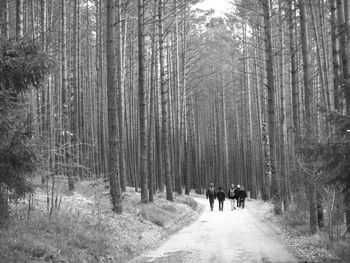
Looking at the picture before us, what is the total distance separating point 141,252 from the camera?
33.9 feet

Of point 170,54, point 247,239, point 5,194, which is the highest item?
point 170,54

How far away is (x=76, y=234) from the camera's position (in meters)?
9.03

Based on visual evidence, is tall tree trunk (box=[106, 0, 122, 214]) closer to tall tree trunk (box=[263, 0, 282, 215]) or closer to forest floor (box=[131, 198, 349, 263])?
forest floor (box=[131, 198, 349, 263])

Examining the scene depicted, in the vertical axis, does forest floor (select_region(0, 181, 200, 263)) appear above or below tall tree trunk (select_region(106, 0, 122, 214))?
below

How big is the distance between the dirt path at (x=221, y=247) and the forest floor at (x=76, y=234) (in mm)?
591

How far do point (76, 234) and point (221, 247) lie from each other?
3.83 meters

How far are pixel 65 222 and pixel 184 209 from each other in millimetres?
11397

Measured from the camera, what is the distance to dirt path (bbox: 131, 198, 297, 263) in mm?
9281

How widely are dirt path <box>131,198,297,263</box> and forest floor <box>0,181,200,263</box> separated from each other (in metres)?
0.59

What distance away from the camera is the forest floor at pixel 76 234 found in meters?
7.29

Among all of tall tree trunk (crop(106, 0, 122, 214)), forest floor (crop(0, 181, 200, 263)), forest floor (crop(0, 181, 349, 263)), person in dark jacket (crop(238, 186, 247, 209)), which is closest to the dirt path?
forest floor (crop(0, 181, 349, 263))

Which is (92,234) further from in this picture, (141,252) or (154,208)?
(154,208)

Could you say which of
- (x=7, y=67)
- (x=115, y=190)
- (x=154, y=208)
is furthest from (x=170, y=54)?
(x=7, y=67)

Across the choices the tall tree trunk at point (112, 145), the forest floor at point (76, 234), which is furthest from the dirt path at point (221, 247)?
the tall tree trunk at point (112, 145)
